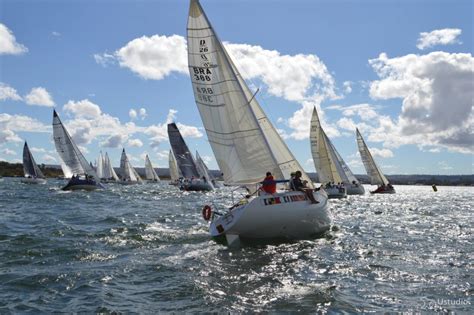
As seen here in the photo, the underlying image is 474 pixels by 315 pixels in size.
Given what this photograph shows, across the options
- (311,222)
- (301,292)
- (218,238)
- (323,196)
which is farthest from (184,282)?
(323,196)

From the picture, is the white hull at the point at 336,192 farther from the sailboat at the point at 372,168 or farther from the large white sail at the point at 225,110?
the large white sail at the point at 225,110

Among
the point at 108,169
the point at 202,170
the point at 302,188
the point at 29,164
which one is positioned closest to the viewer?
the point at 302,188

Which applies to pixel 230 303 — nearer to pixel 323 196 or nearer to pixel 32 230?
pixel 323 196

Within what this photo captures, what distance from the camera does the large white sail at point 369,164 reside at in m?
64.1

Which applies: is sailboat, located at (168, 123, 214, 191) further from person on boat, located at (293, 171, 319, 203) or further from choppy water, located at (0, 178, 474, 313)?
person on boat, located at (293, 171, 319, 203)

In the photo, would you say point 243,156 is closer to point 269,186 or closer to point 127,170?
point 269,186

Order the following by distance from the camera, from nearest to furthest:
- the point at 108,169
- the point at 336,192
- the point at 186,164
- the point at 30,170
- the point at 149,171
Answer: the point at 336,192
the point at 186,164
the point at 30,170
the point at 108,169
the point at 149,171

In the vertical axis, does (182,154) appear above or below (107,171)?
above

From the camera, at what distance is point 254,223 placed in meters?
14.0

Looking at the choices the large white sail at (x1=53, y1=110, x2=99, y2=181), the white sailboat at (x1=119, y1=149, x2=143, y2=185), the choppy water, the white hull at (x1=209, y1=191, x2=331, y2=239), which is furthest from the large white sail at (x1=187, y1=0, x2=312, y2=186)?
the white sailboat at (x1=119, y1=149, x2=143, y2=185)

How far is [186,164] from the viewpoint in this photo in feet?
216

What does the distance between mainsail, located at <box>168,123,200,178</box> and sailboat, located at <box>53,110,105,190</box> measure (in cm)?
1491

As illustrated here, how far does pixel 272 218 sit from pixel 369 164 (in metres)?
53.3

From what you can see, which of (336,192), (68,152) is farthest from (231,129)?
(68,152)
